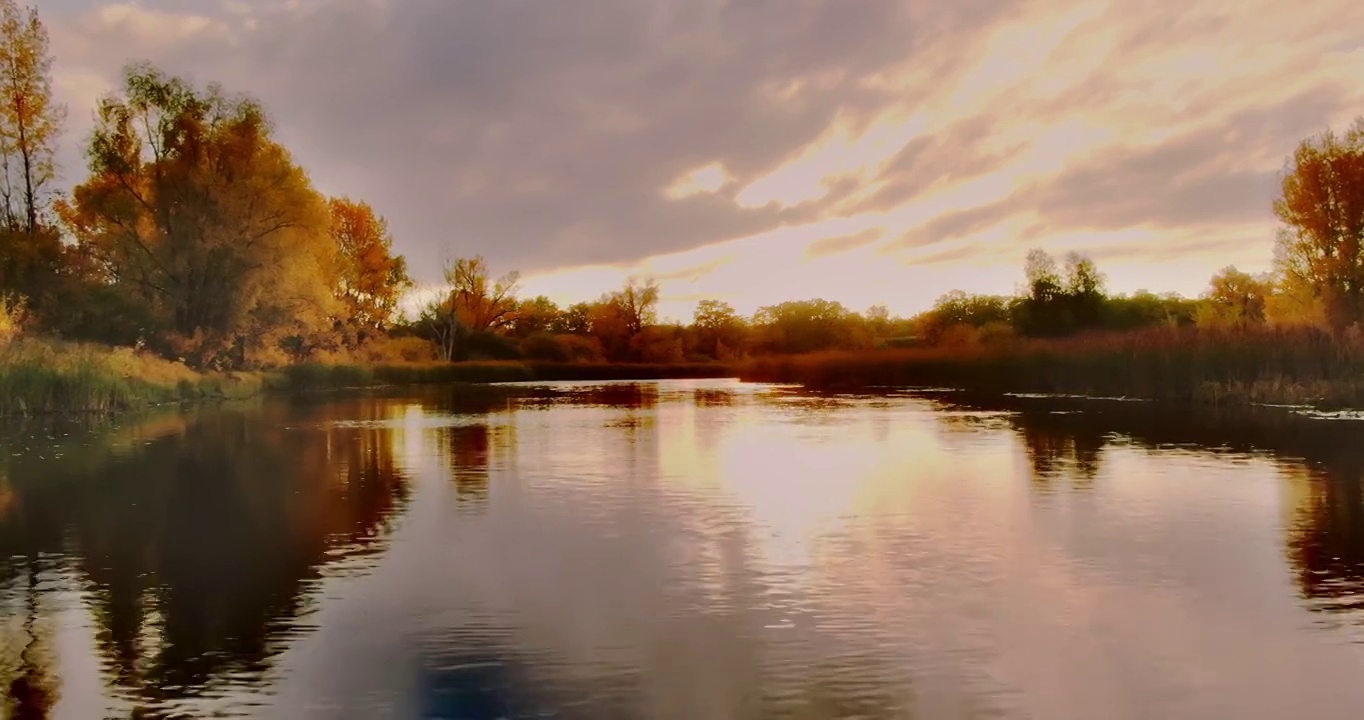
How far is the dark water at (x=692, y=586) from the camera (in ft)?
19.0

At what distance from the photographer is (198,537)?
36.0 feet

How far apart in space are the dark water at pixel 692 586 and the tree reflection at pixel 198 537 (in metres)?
0.05

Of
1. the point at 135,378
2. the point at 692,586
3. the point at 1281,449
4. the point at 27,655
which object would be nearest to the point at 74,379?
the point at 135,378

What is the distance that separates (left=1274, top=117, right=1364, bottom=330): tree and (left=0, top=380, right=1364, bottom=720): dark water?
117 feet

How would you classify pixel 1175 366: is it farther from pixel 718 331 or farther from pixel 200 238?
pixel 718 331

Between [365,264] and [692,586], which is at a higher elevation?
[365,264]

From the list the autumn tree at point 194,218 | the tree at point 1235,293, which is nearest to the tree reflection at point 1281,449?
the autumn tree at point 194,218

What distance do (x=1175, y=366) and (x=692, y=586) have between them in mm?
31163

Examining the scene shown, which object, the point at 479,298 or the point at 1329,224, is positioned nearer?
the point at 1329,224

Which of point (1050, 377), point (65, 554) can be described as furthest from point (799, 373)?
point (65, 554)

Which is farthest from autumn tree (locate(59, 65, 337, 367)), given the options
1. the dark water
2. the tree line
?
the dark water

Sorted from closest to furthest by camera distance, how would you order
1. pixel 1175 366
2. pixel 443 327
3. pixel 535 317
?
pixel 1175 366 → pixel 443 327 → pixel 535 317

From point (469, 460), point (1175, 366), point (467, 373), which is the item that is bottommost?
point (469, 460)

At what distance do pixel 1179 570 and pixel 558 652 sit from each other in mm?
5451
